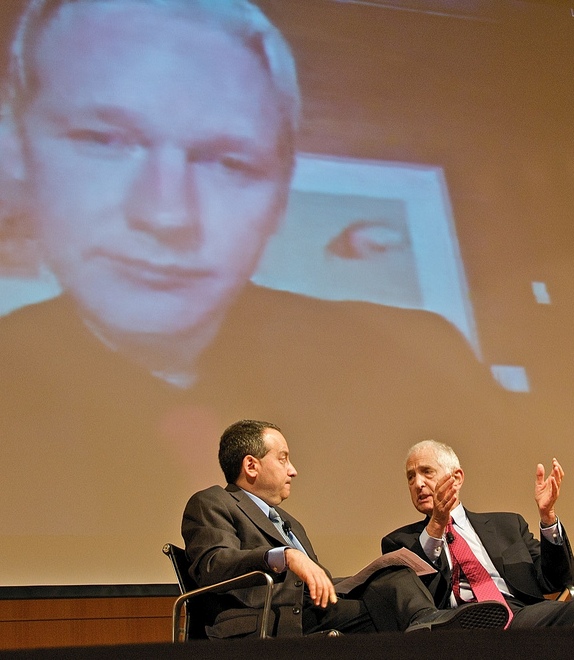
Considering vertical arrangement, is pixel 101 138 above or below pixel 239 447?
above

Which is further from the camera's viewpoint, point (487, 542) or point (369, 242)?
point (369, 242)

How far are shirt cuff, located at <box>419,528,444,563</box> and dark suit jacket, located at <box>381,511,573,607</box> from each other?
33 mm

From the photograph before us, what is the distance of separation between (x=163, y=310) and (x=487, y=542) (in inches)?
62.4

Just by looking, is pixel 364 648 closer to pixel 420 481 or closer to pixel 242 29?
pixel 420 481

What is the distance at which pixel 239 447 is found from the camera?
293 cm

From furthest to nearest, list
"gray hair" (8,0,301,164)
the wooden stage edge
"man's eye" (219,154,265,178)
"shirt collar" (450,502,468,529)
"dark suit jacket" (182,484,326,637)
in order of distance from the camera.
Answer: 1. "man's eye" (219,154,265,178)
2. "gray hair" (8,0,301,164)
3. "shirt collar" (450,502,468,529)
4. "dark suit jacket" (182,484,326,637)
5. the wooden stage edge

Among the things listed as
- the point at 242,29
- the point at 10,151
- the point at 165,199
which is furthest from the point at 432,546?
the point at 242,29

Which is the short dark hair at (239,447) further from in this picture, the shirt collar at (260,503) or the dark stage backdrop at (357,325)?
the dark stage backdrop at (357,325)

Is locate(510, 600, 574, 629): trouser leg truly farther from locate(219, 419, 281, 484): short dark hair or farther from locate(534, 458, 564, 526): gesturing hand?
locate(219, 419, 281, 484): short dark hair

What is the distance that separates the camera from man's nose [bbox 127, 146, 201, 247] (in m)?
3.78

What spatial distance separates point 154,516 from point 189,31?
2.14 m

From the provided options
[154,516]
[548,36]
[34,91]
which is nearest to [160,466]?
[154,516]

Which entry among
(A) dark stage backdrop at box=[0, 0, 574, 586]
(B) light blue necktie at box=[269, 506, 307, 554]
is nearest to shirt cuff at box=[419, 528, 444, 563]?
(B) light blue necktie at box=[269, 506, 307, 554]

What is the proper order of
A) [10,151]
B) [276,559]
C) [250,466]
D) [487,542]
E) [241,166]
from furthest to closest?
[241,166], [10,151], [487,542], [250,466], [276,559]
